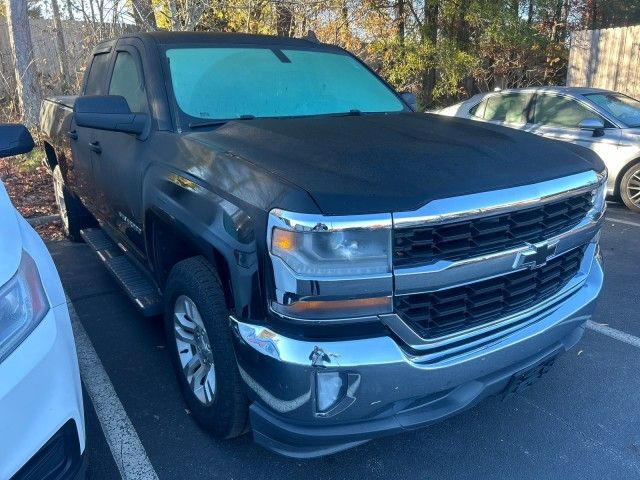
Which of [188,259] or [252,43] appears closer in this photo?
[188,259]

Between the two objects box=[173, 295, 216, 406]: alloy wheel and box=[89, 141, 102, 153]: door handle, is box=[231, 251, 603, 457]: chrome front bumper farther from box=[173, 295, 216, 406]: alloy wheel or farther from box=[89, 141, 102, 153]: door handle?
box=[89, 141, 102, 153]: door handle

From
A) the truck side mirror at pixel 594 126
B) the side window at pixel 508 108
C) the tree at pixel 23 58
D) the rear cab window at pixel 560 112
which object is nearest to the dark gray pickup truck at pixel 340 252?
the truck side mirror at pixel 594 126

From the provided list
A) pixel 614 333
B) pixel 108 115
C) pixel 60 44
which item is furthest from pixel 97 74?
pixel 60 44

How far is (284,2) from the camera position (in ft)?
34.2

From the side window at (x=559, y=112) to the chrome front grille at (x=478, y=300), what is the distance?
5.62 meters

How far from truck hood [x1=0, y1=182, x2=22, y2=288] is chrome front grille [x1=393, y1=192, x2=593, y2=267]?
48.3 inches

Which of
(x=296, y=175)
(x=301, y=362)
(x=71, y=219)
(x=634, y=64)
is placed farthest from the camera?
(x=634, y=64)

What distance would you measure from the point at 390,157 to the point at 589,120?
19.1 ft

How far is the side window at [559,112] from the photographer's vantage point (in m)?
7.45

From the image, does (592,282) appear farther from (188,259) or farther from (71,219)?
(71,219)

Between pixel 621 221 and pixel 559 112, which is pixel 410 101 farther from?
pixel 559 112

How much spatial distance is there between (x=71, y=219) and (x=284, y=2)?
6.77 metres

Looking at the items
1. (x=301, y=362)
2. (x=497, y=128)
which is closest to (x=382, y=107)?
(x=497, y=128)

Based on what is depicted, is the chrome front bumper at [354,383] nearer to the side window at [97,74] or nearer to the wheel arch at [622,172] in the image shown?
the side window at [97,74]
